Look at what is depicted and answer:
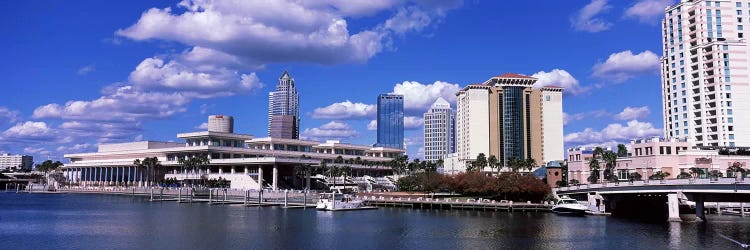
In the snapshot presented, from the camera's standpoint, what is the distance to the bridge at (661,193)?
8969cm

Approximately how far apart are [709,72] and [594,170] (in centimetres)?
5019

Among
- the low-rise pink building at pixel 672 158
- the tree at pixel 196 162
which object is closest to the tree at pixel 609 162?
the low-rise pink building at pixel 672 158

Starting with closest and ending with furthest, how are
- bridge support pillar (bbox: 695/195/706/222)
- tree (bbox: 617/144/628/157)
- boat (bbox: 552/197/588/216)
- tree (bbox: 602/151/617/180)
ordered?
bridge support pillar (bbox: 695/195/706/222) → boat (bbox: 552/197/588/216) → tree (bbox: 602/151/617/180) → tree (bbox: 617/144/628/157)

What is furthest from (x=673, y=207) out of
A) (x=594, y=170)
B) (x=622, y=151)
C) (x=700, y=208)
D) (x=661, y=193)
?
(x=622, y=151)

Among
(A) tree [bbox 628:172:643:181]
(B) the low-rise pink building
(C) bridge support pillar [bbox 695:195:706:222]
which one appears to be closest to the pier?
(A) tree [bbox 628:172:643:181]

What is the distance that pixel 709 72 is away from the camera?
16725cm

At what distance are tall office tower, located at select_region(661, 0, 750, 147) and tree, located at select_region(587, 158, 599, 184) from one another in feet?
127

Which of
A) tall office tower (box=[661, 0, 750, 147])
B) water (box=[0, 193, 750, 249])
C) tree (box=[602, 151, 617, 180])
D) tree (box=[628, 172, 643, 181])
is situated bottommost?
water (box=[0, 193, 750, 249])

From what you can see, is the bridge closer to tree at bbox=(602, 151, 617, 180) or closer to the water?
the water

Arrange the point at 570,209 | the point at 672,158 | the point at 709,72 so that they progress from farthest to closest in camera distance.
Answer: the point at 709,72 → the point at 672,158 → the point at 570,209

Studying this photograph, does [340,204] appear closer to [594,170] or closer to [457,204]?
[457,204]

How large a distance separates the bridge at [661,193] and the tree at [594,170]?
825 cm

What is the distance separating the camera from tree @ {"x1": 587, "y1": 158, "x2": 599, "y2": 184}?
143375 millimetres

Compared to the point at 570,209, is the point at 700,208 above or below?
above
